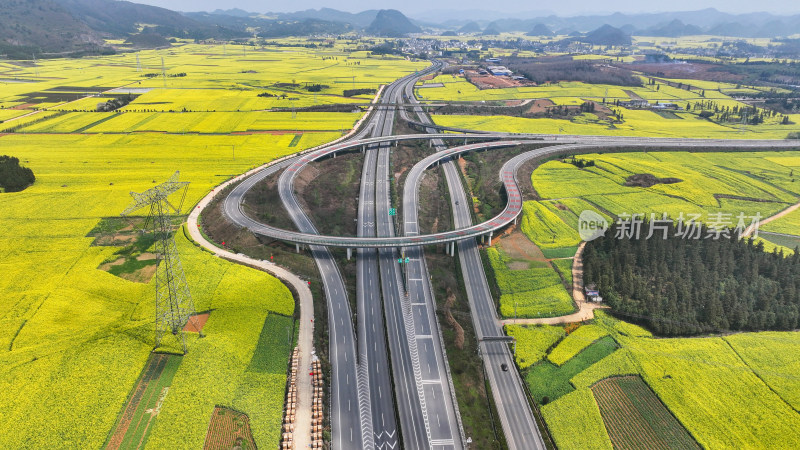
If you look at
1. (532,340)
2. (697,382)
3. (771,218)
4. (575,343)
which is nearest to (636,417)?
(697,382)

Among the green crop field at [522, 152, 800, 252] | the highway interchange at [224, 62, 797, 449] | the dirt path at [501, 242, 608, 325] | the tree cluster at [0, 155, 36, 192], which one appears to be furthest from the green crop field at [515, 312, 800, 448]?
the tree cluster at [0, 155, 36, 192]

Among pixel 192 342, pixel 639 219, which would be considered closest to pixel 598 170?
pixel 639 219

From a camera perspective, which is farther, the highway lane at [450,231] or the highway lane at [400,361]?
the highway lane at [450,231]

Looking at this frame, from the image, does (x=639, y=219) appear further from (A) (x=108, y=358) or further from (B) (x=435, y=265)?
(A) (x=108, y=358)

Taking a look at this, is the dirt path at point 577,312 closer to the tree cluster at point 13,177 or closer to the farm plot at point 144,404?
the farm plot at point 144,404

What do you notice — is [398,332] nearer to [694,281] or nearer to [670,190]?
[694,281]

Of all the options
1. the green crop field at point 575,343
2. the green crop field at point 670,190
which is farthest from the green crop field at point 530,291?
the green crop field at point 670,190

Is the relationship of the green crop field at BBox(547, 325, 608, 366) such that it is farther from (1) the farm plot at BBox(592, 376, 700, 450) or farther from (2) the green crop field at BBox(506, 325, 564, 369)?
(1) the farm plot at BBox(592, 376, 700, 450)
